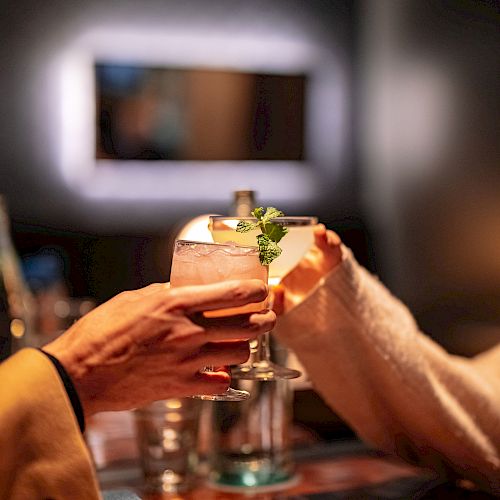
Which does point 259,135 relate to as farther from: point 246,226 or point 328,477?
point 246,226

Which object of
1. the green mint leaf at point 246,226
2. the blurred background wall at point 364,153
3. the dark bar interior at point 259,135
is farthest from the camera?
the dark bar interior at point 259,135

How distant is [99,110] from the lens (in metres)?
4.09

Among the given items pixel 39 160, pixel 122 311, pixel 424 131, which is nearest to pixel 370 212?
pixel 424 131

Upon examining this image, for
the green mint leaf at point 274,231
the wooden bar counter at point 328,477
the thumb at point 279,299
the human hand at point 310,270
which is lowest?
the wooden bar counter at point 328,477

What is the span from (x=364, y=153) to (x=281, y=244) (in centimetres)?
338

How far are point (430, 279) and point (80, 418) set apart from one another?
326cm

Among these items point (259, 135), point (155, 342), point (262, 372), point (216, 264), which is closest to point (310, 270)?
point (262, 372)

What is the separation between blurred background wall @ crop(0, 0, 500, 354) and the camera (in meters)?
3.40

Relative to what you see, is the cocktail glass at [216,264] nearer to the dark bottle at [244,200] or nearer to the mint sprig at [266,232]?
the mint sprig at [266,232]

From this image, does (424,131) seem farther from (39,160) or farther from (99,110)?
Answer: (39,160)

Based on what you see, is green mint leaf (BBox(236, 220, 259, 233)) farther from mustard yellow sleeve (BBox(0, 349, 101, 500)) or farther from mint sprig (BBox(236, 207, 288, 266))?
mustard yellow sleeve (BBox(0, 349, 101, 500))

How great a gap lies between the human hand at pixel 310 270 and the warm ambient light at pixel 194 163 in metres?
2.71

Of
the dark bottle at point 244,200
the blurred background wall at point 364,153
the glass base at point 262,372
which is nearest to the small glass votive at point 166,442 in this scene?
the glass base at point 262,372

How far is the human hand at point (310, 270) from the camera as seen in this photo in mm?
1431
